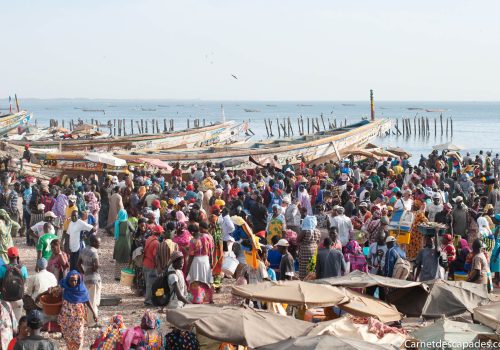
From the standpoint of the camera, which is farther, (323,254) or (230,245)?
(230,245)

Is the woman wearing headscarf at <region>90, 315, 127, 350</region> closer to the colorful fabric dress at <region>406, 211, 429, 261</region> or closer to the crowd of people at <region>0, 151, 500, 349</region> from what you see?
the crowd of people at <region>0, 151, 500, 349</region>

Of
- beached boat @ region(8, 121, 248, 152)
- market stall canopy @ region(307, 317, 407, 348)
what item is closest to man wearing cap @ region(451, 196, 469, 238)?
market stall canopy @ region(307, 317, 407, 348)

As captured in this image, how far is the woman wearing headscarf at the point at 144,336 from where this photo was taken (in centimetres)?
880

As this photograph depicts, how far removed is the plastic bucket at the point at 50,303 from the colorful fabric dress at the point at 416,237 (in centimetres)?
737

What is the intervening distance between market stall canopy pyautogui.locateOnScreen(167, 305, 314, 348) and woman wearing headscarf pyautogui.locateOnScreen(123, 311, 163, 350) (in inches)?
9.5

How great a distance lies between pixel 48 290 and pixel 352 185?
37.5 ft

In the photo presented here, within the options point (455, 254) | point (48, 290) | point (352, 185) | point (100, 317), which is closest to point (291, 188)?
point (352, 185)

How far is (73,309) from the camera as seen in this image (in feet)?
34.0

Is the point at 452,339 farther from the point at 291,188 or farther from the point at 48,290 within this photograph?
the point at 291,188

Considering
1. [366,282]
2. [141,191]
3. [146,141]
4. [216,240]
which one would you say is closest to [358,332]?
[366,282]

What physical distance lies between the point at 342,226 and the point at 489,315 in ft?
18.2

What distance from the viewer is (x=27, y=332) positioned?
332 inches

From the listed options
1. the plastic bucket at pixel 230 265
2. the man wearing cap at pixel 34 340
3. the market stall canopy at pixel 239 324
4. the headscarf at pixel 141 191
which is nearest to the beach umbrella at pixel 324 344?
the market stall canopy at pixel 239 324

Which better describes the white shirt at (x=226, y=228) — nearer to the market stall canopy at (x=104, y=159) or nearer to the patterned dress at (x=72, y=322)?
the patterned dress at (x=72, y=322)
